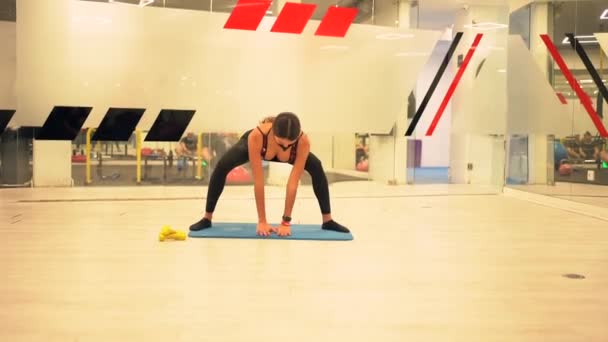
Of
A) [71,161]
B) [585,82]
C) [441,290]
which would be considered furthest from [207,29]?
[441,290]

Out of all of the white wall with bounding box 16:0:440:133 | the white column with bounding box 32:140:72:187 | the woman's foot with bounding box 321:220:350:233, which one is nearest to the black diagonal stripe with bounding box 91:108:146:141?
the white wall with bounding box 16:0:440:133

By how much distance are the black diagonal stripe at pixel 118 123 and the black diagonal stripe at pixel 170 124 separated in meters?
0.21

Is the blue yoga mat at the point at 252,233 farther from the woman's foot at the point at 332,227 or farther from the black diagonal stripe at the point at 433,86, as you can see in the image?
the black diagonal stripe at the point at 433,86

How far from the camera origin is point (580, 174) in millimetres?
6230

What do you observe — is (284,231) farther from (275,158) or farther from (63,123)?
(63,123)

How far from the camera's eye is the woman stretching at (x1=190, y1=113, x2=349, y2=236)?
359 centimetres

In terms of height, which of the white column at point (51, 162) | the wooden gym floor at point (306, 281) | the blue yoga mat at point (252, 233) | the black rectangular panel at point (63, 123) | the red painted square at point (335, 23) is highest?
the red painted square at point (335, 23)

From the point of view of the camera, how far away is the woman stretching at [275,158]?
11.8 ft

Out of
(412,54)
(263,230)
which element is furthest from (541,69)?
(263,230)

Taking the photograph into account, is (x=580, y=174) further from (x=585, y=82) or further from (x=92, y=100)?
(x=92, y=100)

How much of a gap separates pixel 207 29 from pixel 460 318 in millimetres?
5241

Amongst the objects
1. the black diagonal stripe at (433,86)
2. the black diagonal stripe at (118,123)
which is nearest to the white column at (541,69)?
the black diagonal stripe at (433,86)

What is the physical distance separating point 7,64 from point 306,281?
5.43 meters

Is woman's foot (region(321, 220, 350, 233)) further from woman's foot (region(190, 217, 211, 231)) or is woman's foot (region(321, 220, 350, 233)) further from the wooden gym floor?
woman's foot (region(190, 217, 211, 231))
